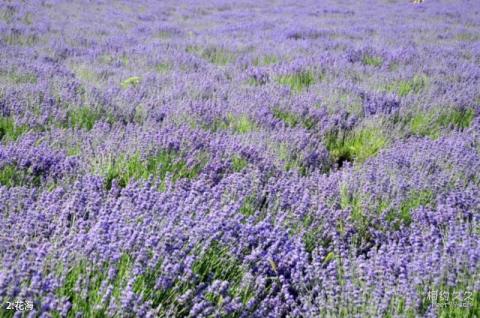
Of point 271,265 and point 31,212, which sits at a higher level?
point 31,212

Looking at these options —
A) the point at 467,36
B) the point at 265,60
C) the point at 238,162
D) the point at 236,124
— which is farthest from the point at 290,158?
the point at 467,36

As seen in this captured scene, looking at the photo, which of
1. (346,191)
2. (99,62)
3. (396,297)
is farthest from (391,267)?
(99,62)

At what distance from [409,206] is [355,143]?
53.2 inches

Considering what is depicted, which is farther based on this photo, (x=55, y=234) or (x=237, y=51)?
(x=237, y=51)

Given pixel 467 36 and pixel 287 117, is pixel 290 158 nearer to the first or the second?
pixel 287 117

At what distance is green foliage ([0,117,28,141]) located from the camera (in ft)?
10.4

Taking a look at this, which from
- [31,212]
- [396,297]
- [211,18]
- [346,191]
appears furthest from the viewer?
[211,18]

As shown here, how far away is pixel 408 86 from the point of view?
550 centimetres

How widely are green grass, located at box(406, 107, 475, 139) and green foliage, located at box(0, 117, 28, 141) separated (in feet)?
10.6

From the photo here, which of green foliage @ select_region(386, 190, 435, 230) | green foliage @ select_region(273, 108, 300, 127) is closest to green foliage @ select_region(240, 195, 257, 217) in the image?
green foliage @ select_region(386, 190, 435, 230)

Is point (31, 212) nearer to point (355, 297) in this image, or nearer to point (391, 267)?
point (355, 297)

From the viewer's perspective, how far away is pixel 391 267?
195 cm

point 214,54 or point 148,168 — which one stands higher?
point 214,54

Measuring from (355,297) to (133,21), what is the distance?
36.6 ft
